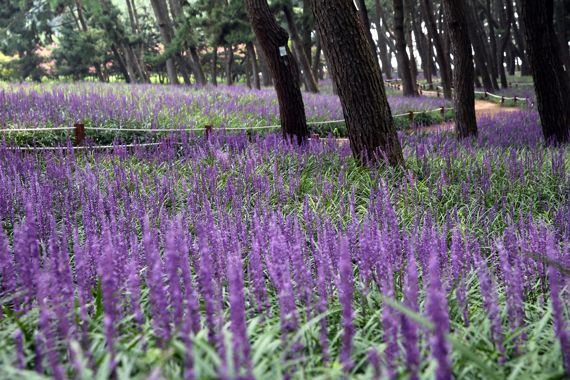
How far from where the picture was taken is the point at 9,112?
1066cm

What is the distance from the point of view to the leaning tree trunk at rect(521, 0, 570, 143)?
9.82 meters

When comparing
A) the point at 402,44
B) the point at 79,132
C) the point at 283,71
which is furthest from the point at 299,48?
the point at 79,132

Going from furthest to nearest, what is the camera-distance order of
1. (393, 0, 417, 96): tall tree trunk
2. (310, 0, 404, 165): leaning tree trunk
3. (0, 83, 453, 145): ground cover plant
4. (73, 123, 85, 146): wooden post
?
(393, 0, 417, 96): tall tree trunk < (0, 83, 453, 145): ground cover plant < (73, 123, 85, 146): wooden post < (310, 0, 404, 165): leaning tree trunk

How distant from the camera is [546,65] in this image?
9.88 m

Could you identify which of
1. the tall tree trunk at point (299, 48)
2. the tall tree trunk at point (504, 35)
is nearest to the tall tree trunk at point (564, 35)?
the tall tree trunk at point (504, 35)

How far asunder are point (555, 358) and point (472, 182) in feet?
16.2

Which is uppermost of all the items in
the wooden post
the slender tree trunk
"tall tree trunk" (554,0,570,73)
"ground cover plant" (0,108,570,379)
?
the slender tree trunk

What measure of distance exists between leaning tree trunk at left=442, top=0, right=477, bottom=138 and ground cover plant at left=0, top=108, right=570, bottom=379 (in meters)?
4.06

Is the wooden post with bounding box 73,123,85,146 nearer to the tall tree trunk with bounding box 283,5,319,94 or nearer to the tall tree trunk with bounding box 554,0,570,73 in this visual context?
the tall tree trunk with bounding box 283,5,319,94

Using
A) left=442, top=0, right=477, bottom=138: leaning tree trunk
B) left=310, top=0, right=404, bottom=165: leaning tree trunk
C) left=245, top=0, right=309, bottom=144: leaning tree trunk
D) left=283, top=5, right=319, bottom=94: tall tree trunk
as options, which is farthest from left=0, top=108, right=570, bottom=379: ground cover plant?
left=283, top=5, right=319, bottom=94: tall tree trunk

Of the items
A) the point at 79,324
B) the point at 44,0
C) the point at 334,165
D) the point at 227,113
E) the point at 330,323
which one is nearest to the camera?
the point at 79,324

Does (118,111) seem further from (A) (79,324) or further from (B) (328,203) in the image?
(A) (79,324)

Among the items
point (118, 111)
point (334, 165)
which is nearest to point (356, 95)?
point (334, 165)

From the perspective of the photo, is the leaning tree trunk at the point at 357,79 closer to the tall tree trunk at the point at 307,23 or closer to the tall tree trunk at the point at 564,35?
the tall tree trunk at the point at 564,35
